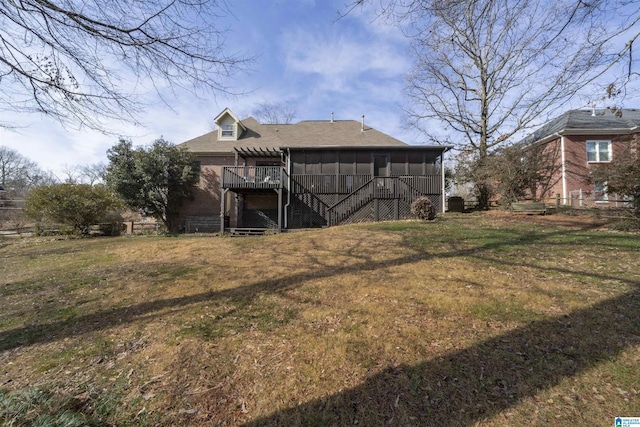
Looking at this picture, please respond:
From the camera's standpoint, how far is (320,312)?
13.8ft

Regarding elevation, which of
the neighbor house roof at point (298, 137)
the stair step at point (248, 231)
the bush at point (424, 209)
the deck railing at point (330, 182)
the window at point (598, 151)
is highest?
the neighbor house roof at point (298, 137)

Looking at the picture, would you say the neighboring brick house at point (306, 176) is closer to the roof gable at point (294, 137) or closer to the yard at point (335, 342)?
the roof gable at point (294, 137)

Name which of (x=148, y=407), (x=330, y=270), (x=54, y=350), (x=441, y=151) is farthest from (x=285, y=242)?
(x=441, y=151)

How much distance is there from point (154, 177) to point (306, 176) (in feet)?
27.7

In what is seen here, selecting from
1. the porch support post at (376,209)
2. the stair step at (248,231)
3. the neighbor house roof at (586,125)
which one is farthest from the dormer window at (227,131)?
the neighbor house roof at (586,125)

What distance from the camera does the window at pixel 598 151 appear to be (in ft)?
57.3

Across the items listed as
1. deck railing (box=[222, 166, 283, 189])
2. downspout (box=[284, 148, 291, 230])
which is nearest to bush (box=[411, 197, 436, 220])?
downspout (box=[284, 148, 291, 230])

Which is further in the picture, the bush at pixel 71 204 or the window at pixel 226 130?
the window at pixel 226 130

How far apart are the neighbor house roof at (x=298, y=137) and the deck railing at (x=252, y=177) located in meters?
3.35

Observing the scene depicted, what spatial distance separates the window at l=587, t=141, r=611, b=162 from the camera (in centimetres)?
1747

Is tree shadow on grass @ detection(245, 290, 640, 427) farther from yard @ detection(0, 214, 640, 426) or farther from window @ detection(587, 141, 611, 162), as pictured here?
window @ detection(587, 141, 611, 162)

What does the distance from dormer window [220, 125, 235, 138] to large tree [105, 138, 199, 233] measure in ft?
9.69

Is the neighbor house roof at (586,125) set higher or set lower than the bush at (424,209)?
higher

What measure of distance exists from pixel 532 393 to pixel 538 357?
64cm
